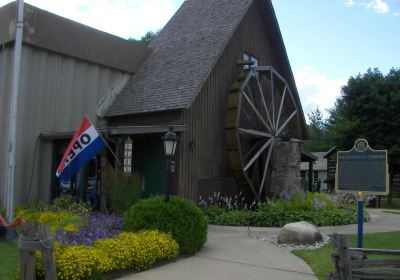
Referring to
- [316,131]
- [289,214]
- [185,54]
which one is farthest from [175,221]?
[316,131]

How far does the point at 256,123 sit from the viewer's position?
736 inches

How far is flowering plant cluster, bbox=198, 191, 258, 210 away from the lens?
15.1m

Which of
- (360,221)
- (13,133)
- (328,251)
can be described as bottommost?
(328,251)

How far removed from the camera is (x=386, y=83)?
33281mm

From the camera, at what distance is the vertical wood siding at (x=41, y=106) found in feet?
47.4

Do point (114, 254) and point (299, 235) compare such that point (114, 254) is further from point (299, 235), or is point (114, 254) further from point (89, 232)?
point (299, 235)

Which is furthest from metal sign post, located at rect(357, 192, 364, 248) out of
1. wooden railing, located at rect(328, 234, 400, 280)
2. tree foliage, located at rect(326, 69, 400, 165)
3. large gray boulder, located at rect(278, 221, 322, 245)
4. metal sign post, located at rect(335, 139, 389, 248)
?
tree foliage, located at rect(326, 69, 400, 165)

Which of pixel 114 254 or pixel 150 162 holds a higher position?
pixel 150 162

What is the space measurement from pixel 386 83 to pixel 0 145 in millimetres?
27039

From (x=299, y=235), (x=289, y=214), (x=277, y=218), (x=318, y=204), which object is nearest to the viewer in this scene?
(x=299, y=235)

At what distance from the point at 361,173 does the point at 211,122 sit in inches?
331

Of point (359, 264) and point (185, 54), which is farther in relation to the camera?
point (185, 54)

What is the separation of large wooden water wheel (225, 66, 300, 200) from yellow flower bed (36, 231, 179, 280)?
25.3 ft

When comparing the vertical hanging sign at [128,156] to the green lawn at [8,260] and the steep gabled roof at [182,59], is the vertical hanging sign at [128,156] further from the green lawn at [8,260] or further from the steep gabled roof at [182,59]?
the green lawn at [8,260]
